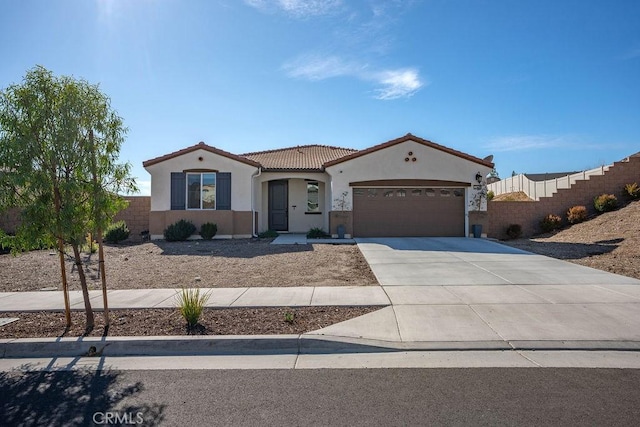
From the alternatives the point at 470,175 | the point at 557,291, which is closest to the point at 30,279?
the point at 557,291

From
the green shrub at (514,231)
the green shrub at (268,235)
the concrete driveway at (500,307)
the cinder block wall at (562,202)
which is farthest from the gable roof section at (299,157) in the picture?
the concrete driveway at (500,307)

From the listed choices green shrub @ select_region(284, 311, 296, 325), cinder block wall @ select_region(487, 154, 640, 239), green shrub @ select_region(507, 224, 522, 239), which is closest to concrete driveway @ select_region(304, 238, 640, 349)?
green shrub @ select_region(284, 311, 296, 325)

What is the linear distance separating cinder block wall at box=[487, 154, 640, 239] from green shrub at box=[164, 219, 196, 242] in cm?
1387

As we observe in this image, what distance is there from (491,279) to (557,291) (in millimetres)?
1449

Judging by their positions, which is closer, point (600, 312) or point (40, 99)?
point (40, 99)

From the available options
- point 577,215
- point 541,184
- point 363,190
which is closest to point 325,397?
point 363,190

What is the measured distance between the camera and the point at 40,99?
18.4ft

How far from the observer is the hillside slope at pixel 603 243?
11.2m

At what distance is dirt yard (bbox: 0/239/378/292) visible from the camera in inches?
370

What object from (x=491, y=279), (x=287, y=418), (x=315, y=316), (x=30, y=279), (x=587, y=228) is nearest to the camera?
(x=287, y=418)

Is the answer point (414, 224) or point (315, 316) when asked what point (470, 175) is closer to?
point (414, 224)

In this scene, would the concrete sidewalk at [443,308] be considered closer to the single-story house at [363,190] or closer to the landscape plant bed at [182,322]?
the landscape plant bed at [182,322]

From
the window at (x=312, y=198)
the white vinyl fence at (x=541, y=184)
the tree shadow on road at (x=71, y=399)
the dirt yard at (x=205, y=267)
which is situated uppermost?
the white vinyl fence at (x=541, y=184)

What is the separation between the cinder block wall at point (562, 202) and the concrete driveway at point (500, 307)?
312 inches
